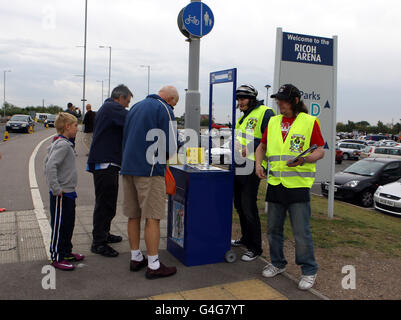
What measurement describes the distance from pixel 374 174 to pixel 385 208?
92.8 inches

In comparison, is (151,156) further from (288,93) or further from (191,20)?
(191,20)

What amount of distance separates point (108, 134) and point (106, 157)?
0.26m

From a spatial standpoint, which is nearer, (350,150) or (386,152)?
(386,152)

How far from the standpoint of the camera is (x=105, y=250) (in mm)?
4543

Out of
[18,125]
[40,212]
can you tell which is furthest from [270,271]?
[18,125]

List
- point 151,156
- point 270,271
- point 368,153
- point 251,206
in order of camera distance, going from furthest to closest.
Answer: point 368,153, point 251,206, point 270,271, point 151,156

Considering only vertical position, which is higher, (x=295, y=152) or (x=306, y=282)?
(x=295, y=152)

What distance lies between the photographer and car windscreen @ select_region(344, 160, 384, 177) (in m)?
13.0

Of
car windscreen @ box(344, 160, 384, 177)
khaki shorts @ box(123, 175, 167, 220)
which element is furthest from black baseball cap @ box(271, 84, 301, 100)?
car windscreen @ box(344, 160, 384, 177)

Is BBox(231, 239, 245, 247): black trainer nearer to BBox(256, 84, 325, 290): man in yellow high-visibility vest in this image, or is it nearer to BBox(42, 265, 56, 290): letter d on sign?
BBox(256, 84, 325, 290): man in yellow high-visibility vest

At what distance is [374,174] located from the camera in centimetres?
1281

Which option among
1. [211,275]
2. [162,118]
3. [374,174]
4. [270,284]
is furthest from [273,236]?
[374,174]

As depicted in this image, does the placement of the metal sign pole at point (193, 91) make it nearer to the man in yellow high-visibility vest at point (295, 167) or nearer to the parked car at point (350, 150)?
the man in yellow high-visibility vest at point (295, 167)
